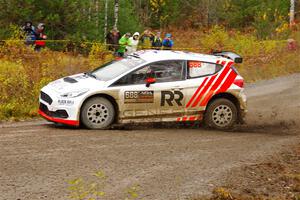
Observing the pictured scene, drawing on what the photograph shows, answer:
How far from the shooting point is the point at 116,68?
13117 millimetres

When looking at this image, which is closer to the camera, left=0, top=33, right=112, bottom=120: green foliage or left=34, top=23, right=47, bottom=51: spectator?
left=0, top=33, right=112, bottom=120: green foliage

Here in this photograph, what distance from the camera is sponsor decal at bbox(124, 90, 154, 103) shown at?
1252cm

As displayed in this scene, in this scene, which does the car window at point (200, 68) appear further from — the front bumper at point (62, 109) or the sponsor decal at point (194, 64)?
the front bumper at point (62, 109)

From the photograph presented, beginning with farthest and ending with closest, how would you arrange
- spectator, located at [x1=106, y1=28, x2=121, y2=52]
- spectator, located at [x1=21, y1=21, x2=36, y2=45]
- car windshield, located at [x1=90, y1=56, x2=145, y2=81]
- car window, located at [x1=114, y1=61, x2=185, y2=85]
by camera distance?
spectator, located at [x1=106, y1=28, x2=121, y2=52] < spectator, located at [x1=21, y1=21, x2=36, y2=45] < car windshield, located at [x1=90, y1=56, x2=145, y2=81] < car window, located at [x1=114, y1=61, x2=185, y2=85]

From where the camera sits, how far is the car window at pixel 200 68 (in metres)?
13.2

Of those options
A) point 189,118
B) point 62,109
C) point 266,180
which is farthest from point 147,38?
point 266,180

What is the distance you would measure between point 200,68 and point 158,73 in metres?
1.05

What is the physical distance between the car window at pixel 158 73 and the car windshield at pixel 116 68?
0.66ft

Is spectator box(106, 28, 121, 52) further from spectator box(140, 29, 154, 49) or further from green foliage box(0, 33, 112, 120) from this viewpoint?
green foliage box(0, 33, 112, 120)

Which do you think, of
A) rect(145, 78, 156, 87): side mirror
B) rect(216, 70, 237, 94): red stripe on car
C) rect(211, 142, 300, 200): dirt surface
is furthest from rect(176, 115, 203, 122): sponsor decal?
rect(211, 142, 300, 200): dirt surface

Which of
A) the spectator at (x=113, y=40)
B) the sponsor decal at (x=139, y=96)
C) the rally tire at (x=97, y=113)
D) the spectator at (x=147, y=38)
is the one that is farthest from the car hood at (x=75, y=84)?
the spectator at (x=147, y=38)

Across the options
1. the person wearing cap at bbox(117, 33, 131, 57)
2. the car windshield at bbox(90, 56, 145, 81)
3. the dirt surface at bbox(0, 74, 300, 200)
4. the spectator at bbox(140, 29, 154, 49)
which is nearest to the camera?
the dirt surface at bbox(0, 74, 300, 200)

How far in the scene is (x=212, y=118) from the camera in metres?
13.4

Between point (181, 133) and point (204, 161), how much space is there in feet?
8.17
